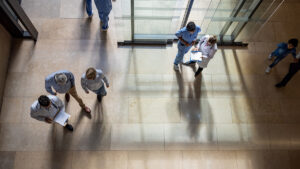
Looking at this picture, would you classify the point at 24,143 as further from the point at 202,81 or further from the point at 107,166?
the point at 202,81

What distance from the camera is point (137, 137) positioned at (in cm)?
478

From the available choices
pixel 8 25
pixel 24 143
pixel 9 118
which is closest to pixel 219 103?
pixel 24 143

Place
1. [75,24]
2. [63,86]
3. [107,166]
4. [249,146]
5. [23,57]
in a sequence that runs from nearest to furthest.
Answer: [63,86], [107,166], [249,146], [23,57], [75,24]

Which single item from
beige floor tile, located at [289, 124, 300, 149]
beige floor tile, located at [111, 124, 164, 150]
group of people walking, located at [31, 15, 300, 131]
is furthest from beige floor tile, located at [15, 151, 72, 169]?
beige floor tile, located at [289, 124, 300, 149]

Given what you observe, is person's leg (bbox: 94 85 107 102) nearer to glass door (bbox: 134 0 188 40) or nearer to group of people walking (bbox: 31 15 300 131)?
group of people walking (bbox: 31 15 300 131)

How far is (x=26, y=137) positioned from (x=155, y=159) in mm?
2920

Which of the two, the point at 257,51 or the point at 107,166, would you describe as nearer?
the point at 107,166

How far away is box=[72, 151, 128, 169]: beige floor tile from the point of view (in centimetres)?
454

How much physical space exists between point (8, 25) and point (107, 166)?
13.5ft

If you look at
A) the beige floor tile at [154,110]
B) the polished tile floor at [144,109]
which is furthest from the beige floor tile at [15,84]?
the beige floor tile at [154,110]

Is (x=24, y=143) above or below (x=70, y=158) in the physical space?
above

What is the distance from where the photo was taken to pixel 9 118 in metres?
4.74

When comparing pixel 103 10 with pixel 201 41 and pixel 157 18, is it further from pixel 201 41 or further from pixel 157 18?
pixel 201 41

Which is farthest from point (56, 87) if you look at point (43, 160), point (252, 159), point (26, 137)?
point (252, 159)
